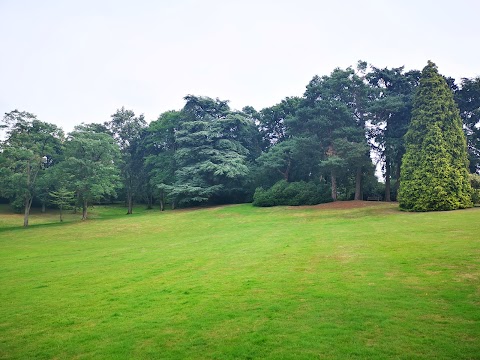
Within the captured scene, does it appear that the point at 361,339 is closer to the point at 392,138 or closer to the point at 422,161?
the point at 422,161

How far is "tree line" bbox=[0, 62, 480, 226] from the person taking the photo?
117 feet

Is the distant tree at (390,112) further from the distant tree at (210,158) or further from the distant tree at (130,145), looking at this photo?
the distant tree at (130,145)

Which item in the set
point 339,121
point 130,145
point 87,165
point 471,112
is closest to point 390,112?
point 339,121

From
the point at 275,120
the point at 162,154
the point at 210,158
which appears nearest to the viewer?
the point at 210,158

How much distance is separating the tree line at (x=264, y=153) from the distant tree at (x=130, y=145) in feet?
10.6

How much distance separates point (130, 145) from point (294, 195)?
99.6 feet

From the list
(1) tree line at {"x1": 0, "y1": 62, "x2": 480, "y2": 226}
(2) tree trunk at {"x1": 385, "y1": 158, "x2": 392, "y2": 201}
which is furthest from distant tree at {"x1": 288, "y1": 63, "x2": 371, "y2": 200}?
(2) tree trunk at {"x1": 385, "y1": 158, "x2": 392, "y2": 201}

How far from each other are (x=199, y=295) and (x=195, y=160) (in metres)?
39.0

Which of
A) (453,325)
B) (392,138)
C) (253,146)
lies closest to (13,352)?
(453,325)

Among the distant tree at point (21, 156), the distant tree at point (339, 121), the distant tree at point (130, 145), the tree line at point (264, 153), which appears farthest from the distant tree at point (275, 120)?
the distant tree at point (21, 156)

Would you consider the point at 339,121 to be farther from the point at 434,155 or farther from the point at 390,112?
the point at 434,155

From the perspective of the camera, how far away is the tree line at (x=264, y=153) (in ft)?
117

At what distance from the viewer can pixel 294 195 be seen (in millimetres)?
37625

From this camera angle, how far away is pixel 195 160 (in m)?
46.9
